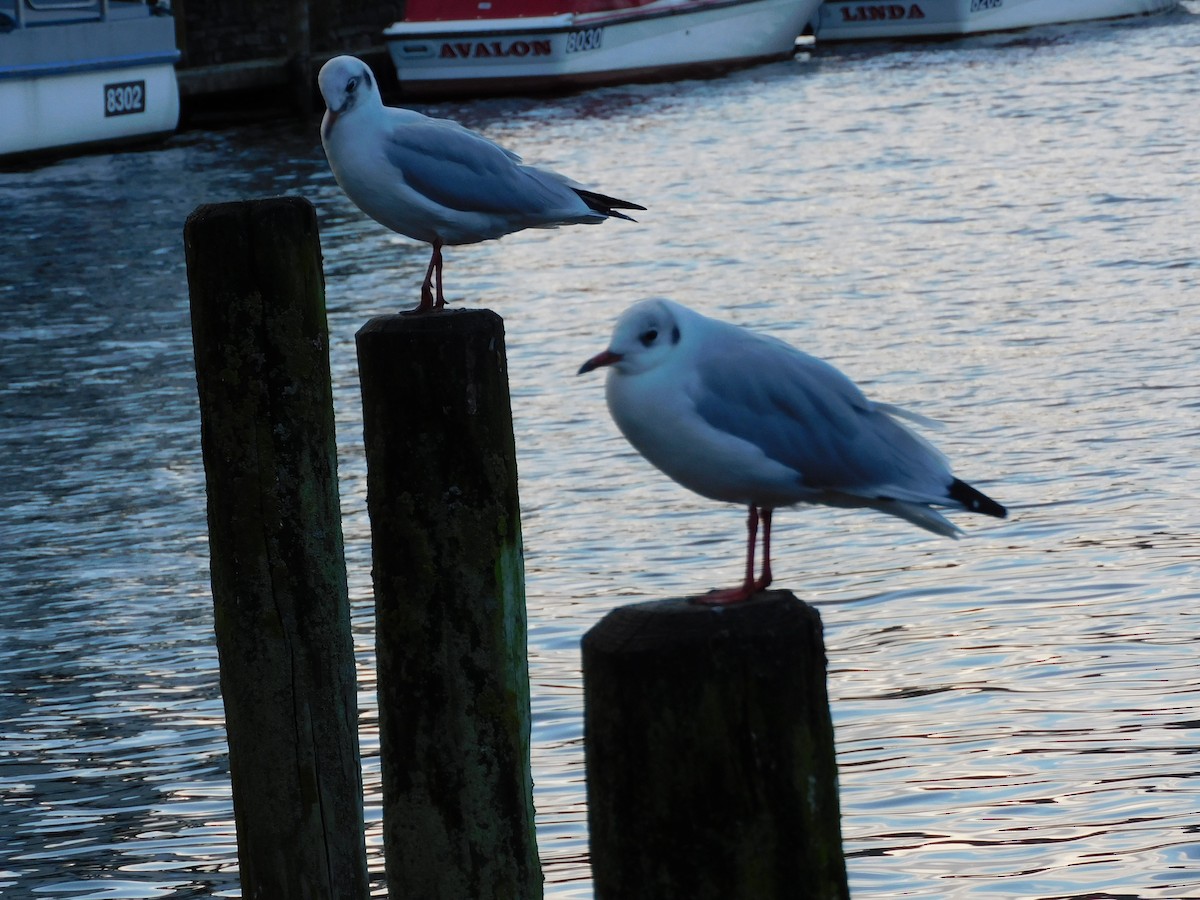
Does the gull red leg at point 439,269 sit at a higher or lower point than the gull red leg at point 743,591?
higher

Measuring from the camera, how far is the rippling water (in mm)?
5527

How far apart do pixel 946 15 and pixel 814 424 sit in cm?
3352

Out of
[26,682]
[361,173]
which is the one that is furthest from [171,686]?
[361,173]

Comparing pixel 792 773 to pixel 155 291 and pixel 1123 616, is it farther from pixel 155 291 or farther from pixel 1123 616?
pixel 155 291

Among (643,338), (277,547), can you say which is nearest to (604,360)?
(643,338)

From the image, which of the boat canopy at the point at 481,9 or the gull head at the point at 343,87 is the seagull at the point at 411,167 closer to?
the gull head at the point at 343,87

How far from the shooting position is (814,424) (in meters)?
3.31

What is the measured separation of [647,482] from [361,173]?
432 centimetres

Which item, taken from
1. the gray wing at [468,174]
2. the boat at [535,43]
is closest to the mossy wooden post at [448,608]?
Answer: the gray wing at [468,174]

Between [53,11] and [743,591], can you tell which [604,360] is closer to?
[743,591]

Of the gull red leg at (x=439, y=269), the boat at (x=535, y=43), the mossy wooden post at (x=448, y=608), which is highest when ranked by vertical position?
the boat at (x=535, y=43)

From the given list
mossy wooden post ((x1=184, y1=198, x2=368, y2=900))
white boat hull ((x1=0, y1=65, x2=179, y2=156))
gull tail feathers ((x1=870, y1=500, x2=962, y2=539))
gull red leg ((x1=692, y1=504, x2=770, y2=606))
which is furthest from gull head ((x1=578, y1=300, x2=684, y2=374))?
white boat hull ((x1=0, y1=65, x2=179, y2=156))

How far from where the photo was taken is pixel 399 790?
3.87 meters

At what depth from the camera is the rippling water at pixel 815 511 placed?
5527 mm
